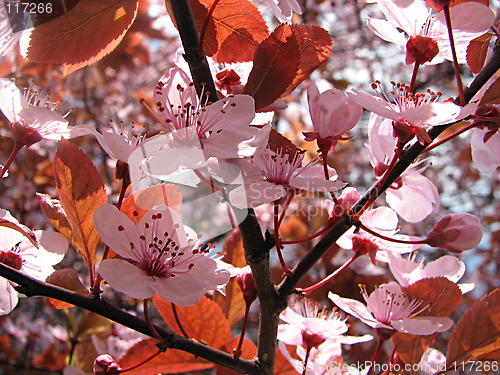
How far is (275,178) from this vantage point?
638mm

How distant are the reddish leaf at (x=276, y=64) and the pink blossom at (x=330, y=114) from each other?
0.14ft

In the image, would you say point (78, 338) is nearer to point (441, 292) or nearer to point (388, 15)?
point (441, 292)

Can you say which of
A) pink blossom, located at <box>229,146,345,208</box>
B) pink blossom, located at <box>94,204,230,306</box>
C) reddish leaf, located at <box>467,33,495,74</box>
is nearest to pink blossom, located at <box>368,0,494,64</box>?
reddish leaf, located at <box>467,33,495,74</box>

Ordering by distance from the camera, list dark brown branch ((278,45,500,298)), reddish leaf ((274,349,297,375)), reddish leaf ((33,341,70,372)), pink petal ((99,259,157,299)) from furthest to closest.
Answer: reddish leaf ((33,341,70,372)) < reddish leaf ((274,349,297,375)) < dark brown branch ((278,45,500,298)) < pink petal ((99,259,157,299))

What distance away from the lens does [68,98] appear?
2.99 m

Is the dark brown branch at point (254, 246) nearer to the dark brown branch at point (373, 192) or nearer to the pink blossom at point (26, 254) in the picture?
the dark brown branch at point (373, 192)

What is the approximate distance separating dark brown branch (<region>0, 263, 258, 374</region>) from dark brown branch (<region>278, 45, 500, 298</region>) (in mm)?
136

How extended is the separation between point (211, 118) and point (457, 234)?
393mm

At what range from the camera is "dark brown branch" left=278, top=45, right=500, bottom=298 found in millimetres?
593

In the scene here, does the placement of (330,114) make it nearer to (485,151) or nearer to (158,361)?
(485,151)

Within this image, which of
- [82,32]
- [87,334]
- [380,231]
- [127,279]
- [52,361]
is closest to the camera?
[127,279]

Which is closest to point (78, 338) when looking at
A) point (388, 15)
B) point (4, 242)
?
point (4, 242)

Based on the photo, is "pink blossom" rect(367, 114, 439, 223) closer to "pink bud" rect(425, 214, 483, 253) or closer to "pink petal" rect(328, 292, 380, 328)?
"pink bud" rect(425, 214, 483, 253)

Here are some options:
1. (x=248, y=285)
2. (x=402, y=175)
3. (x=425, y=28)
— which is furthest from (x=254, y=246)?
(x=425, y=28)
